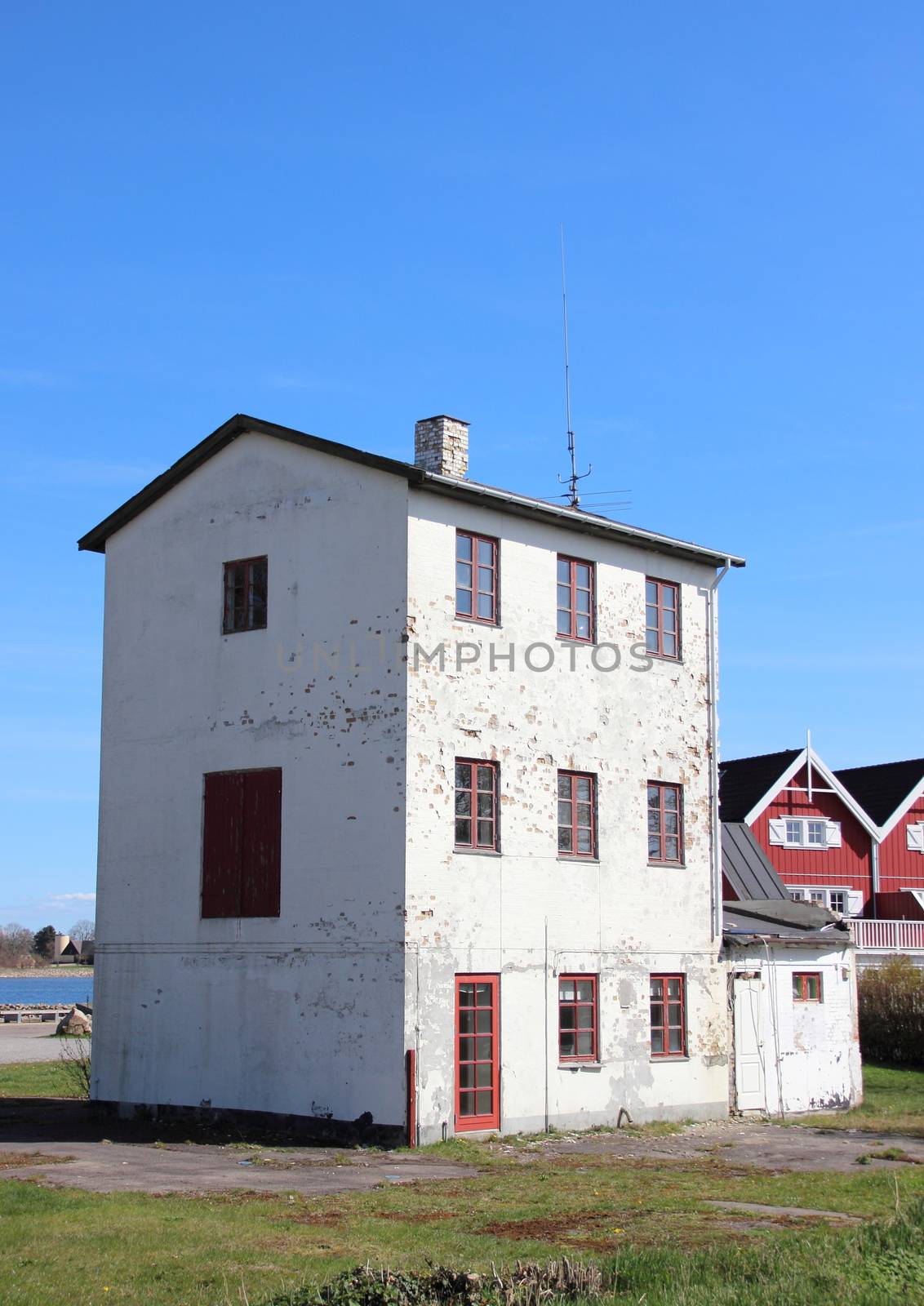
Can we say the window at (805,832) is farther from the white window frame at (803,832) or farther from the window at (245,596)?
the window at (245,596)

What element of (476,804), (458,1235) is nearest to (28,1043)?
(476,804)

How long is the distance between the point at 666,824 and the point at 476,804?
505 centimetres

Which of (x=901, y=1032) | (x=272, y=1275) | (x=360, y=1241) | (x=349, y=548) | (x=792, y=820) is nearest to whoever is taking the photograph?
(x=272, y=1275)

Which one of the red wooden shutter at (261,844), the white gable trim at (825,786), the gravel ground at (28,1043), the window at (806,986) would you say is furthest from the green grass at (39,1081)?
the white gable trim at (825,786)

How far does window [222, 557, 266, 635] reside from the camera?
79.7ft

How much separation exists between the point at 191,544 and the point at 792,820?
2983 cm

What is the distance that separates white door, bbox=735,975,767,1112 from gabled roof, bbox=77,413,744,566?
8007mm

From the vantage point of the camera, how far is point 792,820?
49.7 metres

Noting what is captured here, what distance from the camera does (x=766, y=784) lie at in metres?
49.1

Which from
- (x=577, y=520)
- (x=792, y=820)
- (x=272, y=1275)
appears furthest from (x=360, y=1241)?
(x=792, y=820)

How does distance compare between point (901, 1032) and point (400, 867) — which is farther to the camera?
point (901, 1032)

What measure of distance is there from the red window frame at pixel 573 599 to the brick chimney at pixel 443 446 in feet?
7.59

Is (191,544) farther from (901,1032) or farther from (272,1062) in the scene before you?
(901,1032)

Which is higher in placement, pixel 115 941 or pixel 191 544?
pixel 191 544
